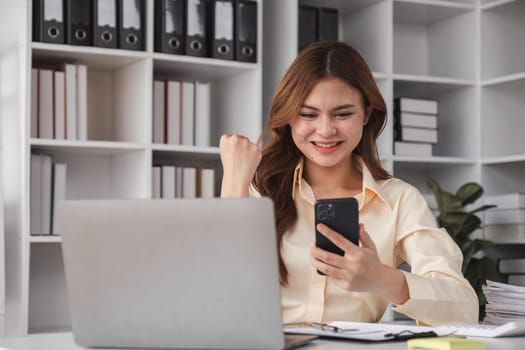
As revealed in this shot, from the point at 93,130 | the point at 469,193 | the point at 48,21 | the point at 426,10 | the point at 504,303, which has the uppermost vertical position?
the point at 426,10

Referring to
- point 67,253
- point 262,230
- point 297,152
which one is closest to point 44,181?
point 297,152

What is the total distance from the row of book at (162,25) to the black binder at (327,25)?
0.37 m

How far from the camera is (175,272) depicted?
4.29 ft

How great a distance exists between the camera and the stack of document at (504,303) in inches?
79.2

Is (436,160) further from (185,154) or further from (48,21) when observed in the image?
(48,21)

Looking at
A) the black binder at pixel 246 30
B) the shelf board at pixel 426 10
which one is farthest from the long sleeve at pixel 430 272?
the shelf board at pixel 426 10

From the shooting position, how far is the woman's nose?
2178 mm

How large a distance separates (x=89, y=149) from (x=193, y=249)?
81.5 inches

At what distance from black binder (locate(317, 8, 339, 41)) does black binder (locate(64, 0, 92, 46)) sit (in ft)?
3.27

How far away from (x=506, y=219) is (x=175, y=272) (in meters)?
2.71

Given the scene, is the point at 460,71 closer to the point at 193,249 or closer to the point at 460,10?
the point at 460,10

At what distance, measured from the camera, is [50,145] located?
3.11 metres

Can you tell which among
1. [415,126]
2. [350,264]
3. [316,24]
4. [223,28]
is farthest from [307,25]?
[350,264]

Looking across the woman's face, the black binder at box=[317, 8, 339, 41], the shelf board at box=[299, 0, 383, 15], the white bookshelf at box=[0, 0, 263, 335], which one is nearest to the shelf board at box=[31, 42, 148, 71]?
the white bookshelf at box=[0, 0, 263, 335]
